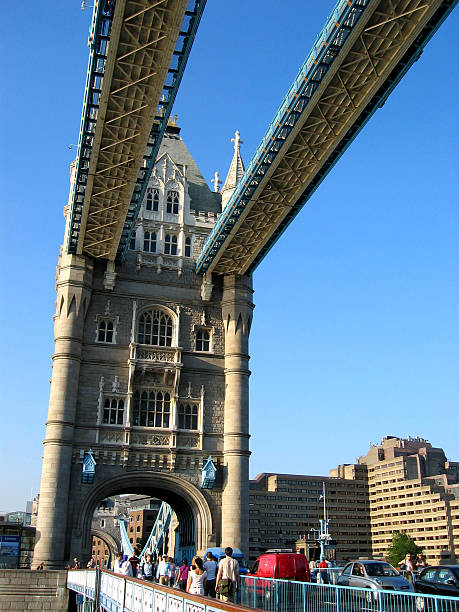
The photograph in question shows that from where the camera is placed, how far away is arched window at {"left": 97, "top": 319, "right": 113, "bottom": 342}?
1711 inches

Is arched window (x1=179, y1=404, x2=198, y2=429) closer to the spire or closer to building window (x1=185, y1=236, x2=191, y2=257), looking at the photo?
building window (x1=185, y1=236, x2=191, y2=257)

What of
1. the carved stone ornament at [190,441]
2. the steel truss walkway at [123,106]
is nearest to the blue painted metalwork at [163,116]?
the steel truss walkway at [123,106]

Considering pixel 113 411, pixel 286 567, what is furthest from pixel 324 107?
pixel 113 411

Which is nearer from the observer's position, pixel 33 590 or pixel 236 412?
pixel 33 590

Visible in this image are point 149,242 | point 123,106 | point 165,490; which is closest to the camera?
point 123,106

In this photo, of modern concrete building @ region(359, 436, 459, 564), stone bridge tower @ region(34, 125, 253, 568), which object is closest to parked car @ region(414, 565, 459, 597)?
stone bridge tower @ region(34, 125, 253, 568)

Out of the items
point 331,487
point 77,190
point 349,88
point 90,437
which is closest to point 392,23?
point 349,88

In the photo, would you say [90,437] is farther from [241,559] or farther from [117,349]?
[241,559]

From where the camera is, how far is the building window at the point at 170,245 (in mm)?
46966

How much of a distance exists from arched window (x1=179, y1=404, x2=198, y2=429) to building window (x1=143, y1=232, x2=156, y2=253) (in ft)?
34.6

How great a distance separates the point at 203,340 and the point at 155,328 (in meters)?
3.20

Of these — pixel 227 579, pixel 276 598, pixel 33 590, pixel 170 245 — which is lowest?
pixel 33 590

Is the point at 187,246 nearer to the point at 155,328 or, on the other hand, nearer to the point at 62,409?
the point at 155,328

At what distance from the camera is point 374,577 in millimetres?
22391
